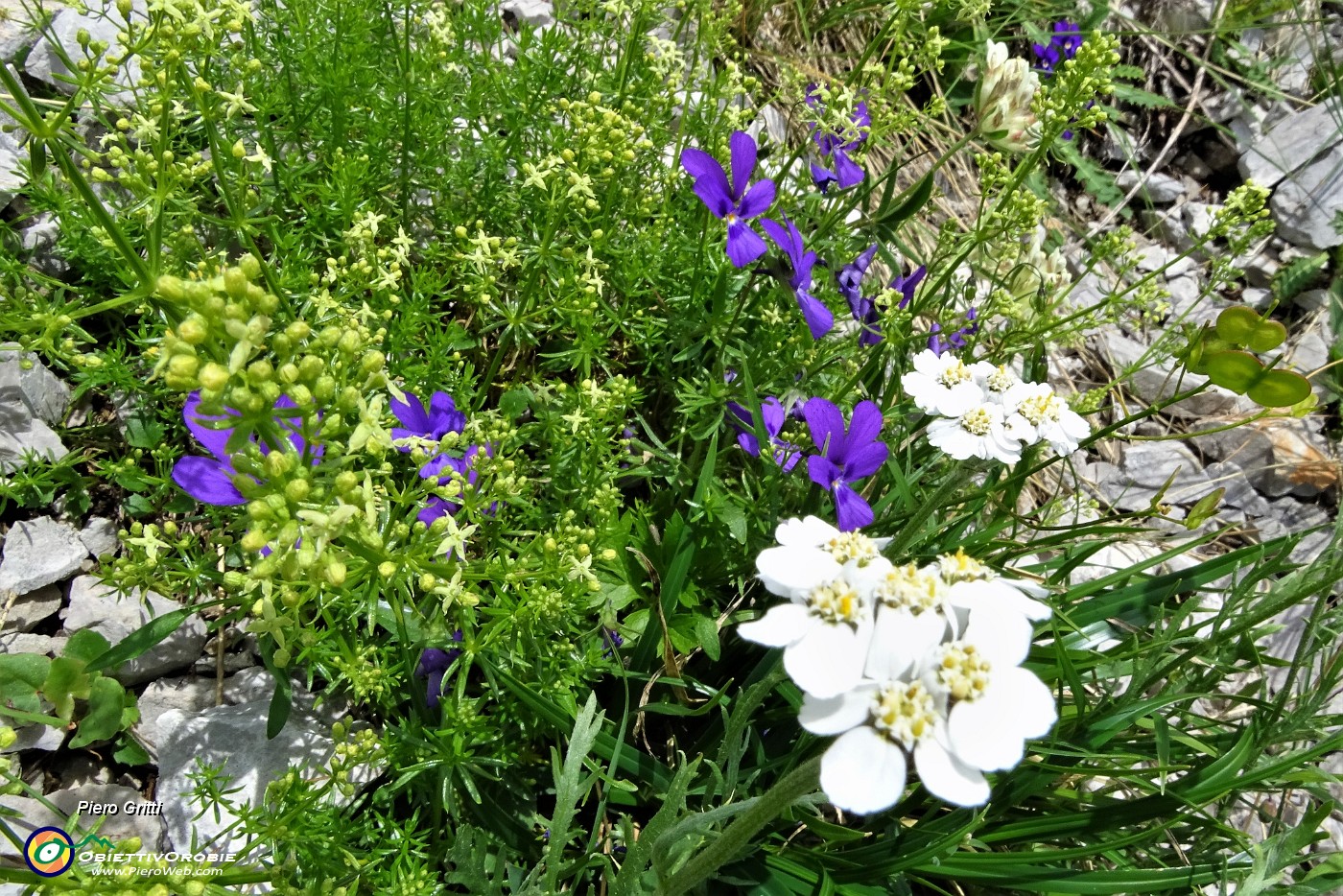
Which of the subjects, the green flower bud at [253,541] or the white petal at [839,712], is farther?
the green flower bud at [253,541]

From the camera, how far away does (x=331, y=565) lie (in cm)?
149

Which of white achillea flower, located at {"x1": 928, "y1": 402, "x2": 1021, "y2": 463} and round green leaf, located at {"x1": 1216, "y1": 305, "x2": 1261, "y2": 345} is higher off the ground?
round green leaf, located at {"x1": 1216, "y1": 305, "x2": 1261, "y2": 345}

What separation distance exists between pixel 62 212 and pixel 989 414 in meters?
2.68

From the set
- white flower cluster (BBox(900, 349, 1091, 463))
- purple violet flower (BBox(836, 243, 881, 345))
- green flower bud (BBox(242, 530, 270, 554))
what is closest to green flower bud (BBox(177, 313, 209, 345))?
green flower bud (BBox(242, 530, 270, 554))

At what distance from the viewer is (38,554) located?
266cm

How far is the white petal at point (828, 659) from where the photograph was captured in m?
1.25

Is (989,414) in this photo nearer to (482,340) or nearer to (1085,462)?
(482,340)

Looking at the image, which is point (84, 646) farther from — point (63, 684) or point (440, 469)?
point (440, 469)

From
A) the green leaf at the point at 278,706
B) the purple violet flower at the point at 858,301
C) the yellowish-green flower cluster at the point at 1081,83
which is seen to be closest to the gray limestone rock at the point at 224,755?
the green leaf at the point at 278,706

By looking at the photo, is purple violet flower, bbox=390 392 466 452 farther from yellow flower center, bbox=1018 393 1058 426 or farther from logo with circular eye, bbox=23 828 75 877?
yellow flower center, bbox=1018 393 1058 426

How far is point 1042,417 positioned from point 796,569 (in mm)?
1005

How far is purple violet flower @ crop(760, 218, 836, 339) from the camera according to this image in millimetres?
2746

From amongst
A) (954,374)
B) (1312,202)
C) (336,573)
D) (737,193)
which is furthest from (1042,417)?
(1312,202)

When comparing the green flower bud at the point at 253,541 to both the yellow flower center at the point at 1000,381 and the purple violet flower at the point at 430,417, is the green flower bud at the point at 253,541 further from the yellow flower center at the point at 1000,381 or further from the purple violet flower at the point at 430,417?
the yellow flower center at the point at 1000,381
